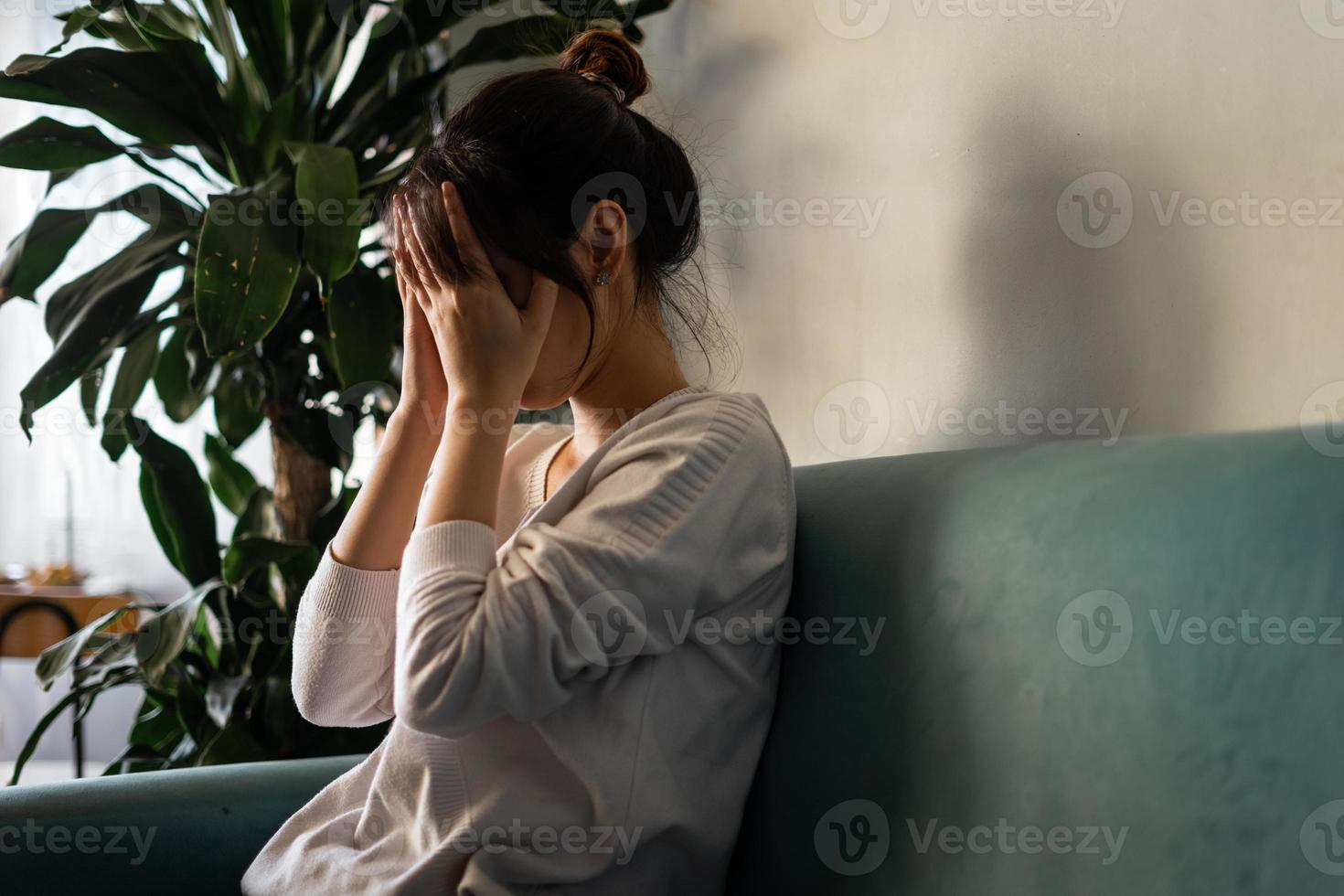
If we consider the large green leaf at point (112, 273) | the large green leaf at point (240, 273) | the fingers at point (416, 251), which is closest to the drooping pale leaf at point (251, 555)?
the large green leaf at point (240, 273)

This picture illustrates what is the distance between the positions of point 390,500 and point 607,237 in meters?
0.30

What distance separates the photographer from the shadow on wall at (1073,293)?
2.47 ft

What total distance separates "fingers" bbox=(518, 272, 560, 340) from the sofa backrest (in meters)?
0.27

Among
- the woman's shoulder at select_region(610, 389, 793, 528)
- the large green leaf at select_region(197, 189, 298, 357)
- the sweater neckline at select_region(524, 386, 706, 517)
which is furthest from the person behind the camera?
the large green leaf at select_region(197, 189, 298, 357)

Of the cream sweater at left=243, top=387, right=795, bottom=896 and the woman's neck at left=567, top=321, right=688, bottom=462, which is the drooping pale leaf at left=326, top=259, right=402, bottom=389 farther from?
the cream sweater at left=243, top=387, right=795, bottom=896

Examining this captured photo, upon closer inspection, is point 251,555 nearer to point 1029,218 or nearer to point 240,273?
point 240,273

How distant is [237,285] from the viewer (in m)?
1.26

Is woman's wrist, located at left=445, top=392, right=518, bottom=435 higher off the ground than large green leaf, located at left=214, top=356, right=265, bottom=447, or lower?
higher

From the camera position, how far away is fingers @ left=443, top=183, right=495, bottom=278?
2.78 feet

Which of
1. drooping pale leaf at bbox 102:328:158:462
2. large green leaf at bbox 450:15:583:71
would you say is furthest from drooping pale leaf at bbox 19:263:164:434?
large green leaf at bbox 450:15:583:71

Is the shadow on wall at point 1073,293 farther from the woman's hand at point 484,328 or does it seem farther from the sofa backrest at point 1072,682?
the woman's hand at point 484,328

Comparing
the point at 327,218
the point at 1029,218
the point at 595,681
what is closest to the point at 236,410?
the point at 327,218

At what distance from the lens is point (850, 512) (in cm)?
81

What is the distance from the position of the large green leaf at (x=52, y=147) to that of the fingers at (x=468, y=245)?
85cm
